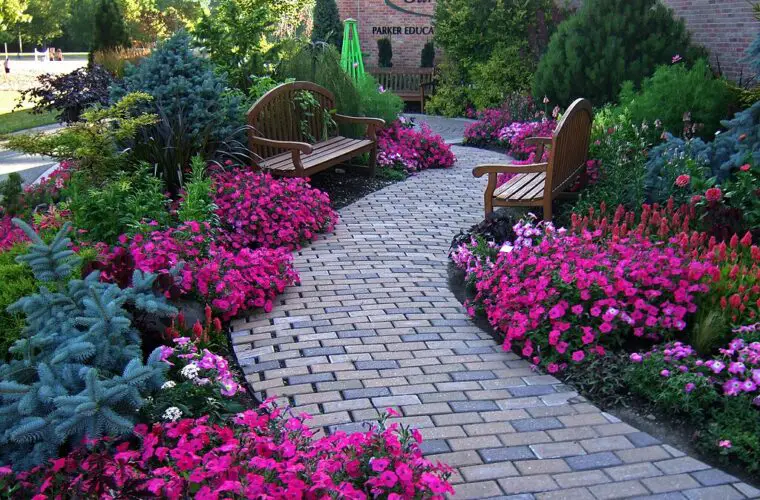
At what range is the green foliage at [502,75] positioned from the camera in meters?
14.4

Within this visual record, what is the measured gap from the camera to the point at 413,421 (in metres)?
3.37

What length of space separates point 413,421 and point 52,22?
48778 millimetres

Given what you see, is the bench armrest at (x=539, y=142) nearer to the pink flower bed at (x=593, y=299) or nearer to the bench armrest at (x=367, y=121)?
the bench armrest at (x=367, y=121)

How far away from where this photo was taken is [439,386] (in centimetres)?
372

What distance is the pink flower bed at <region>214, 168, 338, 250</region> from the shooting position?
579 centimetres

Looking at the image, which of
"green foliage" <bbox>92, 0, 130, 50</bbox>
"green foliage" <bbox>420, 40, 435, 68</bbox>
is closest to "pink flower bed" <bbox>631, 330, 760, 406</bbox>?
"green foliage" <bbox>420, 40, 435, 68</bbox>

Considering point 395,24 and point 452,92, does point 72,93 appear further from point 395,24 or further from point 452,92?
point 395,24

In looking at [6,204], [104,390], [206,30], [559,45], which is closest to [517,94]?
[559,45]

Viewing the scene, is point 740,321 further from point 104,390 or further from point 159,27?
point 159,27

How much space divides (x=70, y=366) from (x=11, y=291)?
952mm

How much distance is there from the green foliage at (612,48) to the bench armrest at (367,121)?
11.6ft

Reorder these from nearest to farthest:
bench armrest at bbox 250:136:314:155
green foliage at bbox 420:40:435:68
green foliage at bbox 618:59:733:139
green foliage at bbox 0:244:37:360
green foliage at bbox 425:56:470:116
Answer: green foliage at bbox 0:244:37:360 → bench armrest at bbox 250:136:314:155 → green foliage at bbox 618:59:733:139 → green foliage at bbox 425:56:470:116 → green foliage at bbox 420:40:435:68

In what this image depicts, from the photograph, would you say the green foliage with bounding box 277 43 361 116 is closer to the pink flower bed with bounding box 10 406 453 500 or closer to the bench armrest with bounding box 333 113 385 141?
the bench armrest with bounding box 333 113 385 141

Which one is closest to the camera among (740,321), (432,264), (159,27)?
(740,321)
